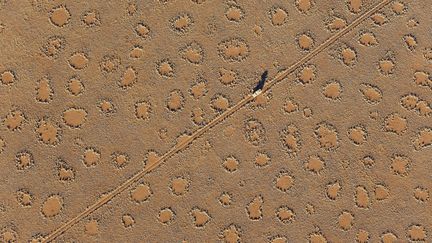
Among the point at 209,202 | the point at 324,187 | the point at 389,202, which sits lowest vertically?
the point at 389,202

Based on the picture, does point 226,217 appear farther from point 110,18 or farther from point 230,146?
point 110,18

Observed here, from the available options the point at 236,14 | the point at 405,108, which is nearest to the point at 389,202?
the point at 405,108

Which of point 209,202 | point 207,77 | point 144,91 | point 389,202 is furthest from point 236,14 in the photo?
point 389,202

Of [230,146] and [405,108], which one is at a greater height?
[230,146]

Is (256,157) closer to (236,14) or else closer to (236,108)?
(236,108)
